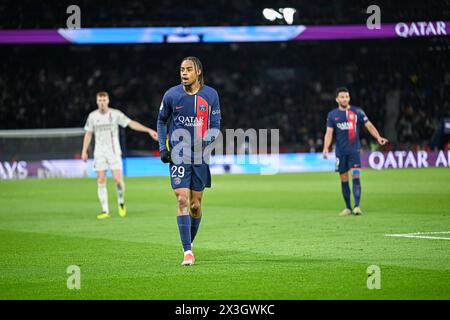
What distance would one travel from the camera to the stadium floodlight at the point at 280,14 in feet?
127

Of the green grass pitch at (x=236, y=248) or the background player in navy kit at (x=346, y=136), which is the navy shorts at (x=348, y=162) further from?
the green grass pitch at (x=236, y=248)

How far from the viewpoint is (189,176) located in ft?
33.9

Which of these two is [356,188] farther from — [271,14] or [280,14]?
[271,14]

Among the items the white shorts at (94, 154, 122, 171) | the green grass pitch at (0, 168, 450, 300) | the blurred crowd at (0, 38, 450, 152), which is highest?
the blurred crowd at (0, 38, 450, 152)

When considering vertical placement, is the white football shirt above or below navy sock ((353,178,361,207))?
above

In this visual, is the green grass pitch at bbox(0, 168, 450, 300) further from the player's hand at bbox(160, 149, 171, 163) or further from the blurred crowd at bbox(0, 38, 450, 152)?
the blurred crowd at bbox(0, 38, 450, 152)

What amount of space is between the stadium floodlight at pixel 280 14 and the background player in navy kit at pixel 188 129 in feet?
94.7

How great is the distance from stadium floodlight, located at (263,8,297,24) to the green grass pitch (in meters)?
16.6

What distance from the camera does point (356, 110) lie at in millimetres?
17438

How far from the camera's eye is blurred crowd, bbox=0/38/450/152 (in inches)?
1624

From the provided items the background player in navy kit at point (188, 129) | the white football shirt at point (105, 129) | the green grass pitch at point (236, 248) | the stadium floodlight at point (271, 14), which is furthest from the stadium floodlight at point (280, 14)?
the background player in navy kit at point (188, 129)

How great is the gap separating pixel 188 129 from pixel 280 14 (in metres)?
29.3

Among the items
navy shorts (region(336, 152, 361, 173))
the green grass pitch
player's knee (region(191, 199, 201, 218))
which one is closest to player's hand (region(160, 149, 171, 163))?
player's knee (region(191, 199, 201, 218))
